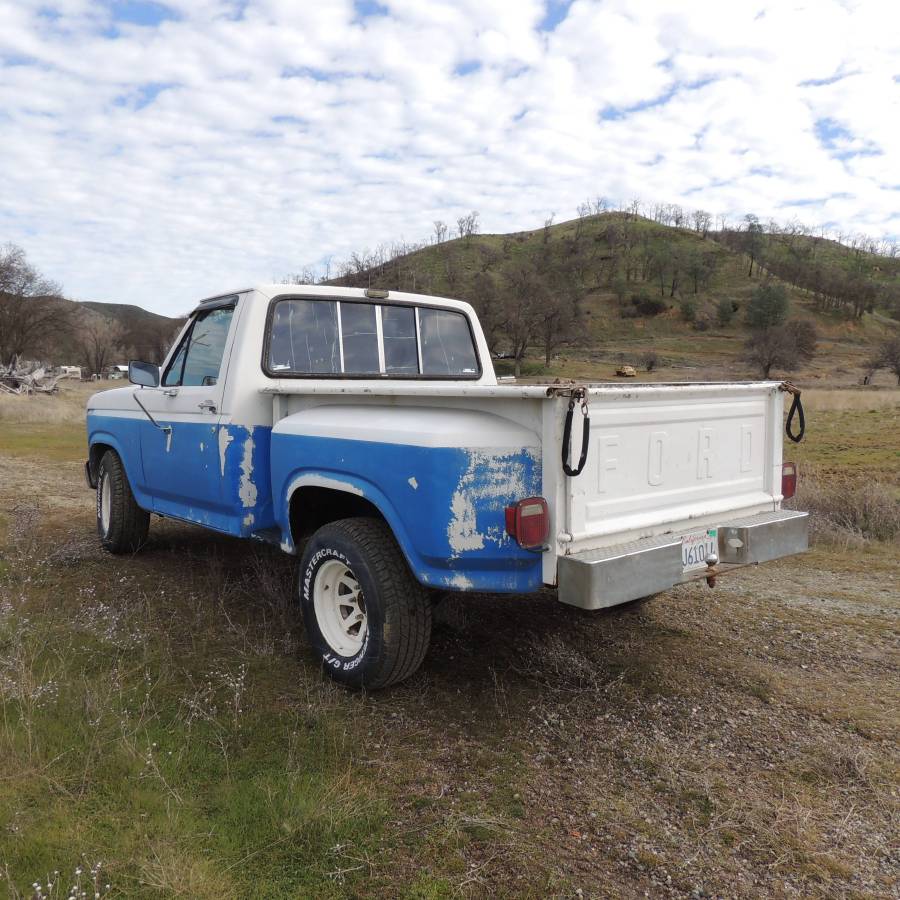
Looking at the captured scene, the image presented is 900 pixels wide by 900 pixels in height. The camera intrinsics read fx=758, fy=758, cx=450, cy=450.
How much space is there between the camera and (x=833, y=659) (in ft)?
14.1

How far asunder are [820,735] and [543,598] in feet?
7.23

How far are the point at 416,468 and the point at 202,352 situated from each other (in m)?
2.52

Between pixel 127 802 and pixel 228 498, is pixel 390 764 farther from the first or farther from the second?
pixel 228 498

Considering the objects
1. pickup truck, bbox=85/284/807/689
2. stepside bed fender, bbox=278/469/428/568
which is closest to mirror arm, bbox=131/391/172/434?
pickup truck, bbox=85/284/807/689

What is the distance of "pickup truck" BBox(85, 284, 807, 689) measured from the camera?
10.0 feet

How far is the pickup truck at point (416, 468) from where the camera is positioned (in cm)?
305

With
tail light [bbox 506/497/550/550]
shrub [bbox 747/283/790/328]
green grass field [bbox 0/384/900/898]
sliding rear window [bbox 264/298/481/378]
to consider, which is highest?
shrub [bbox 747/283/790/328]

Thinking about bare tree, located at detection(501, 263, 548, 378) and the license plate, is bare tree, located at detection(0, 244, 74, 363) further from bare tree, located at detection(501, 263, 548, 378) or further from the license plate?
the license plate

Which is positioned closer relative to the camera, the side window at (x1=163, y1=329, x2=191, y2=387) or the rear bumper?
the rear bumper

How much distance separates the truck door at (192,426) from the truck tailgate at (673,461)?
2.31m

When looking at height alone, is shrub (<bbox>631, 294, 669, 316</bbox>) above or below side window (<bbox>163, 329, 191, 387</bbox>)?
above

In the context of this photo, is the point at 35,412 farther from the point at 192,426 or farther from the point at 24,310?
the point at 24,310

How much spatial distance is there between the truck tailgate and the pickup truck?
0.03 ft

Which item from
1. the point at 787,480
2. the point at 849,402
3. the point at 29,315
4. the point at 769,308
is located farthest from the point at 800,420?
the point at 769,308
